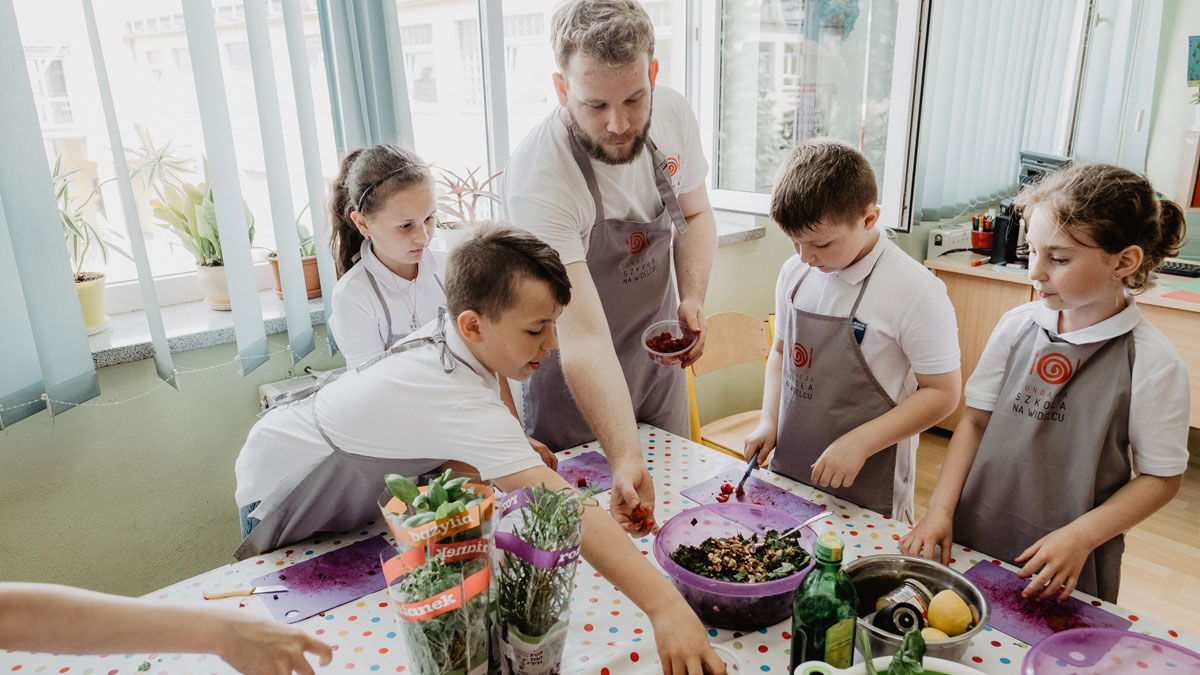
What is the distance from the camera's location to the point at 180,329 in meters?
2.04

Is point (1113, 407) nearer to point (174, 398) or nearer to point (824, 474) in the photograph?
point (824, 474)

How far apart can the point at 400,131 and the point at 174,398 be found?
3.09 feet

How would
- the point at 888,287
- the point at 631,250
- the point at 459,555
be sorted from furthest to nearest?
the point at 631,250, the point at 888,287, the point at 459,555

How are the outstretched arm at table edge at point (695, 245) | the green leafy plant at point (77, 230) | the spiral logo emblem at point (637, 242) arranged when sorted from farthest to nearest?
the green leafy plant at point (77, 230), the outstretched arm at table edge at point (695, 245), the spiral logo emblem at point (637, 242)

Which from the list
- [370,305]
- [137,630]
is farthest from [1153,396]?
[370,305]

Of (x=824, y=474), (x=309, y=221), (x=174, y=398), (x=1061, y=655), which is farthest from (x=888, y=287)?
(x=174, y=398)

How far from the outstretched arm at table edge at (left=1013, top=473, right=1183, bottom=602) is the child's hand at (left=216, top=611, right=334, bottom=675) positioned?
0.95 meters

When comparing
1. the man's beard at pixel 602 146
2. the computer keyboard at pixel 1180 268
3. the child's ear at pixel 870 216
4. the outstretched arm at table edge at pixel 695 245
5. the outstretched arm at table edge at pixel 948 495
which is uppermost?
the man's beard at pixel 602 146

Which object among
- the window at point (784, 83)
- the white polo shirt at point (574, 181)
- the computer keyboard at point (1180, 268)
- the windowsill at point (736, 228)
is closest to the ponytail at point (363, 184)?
the white polo shirt at point (574, 181)

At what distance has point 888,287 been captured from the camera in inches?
55.9

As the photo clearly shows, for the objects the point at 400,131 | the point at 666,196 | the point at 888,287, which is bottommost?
the point at 888,287

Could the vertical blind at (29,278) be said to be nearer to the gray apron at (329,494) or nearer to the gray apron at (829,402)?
the gray apron at (329,494)

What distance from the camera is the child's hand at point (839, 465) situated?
4.25 feet

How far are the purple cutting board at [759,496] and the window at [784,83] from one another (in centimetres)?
168
